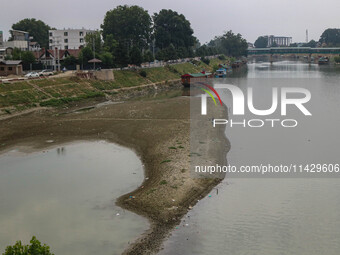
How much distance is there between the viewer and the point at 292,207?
2592 centimetres

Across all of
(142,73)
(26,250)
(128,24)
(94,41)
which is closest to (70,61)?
(142,73)

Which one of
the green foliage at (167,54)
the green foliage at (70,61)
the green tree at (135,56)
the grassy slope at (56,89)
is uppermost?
the green foliage at (167,54)

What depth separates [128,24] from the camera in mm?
138375

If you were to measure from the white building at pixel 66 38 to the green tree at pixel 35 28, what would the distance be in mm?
10984

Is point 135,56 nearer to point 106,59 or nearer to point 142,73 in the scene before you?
point 142,73

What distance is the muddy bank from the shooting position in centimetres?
2503

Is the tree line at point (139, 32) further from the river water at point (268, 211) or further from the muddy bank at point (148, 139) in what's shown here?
the river water at point (268, 211)

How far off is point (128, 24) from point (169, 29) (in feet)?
81.0

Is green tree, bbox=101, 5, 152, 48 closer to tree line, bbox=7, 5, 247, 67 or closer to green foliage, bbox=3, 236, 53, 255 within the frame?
tree line, bbox=7, 5, 247, 67

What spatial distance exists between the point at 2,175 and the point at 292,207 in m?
23.1

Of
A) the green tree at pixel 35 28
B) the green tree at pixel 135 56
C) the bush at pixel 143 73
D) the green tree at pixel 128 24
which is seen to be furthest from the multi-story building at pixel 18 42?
the bush at pixel 143 73

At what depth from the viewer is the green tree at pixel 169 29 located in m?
153

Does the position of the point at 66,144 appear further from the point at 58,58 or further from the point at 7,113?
the point at 58,58

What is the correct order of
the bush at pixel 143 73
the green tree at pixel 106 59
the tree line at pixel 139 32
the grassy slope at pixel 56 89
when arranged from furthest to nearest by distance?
the tree line at pixel 139 32, the bush at pixel 143 73, the green tree at pixel 106 59, the grassy slope at pixel 56 89
